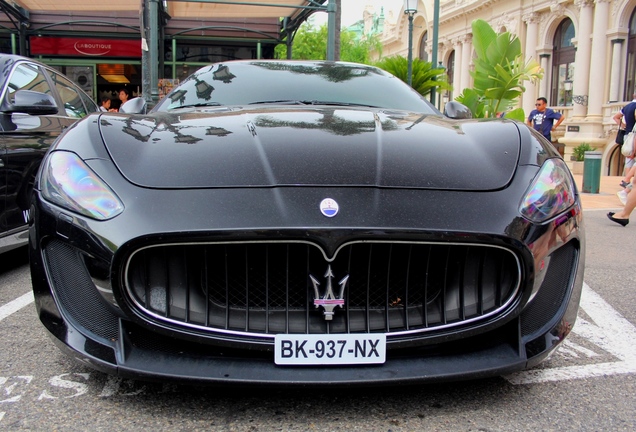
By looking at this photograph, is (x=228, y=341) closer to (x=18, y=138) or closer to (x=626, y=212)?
(x=18, y=138)

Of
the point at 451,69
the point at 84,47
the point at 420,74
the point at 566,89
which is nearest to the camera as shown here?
the point at 420,74

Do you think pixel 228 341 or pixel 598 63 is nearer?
pixel 228 341

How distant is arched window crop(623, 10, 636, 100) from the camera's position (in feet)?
84.0

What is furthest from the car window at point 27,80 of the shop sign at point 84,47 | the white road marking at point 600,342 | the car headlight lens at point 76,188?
the shop sign at point 84,47

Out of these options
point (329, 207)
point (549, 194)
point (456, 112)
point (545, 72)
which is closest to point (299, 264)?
point (329, 207)

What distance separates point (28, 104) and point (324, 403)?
2902mm

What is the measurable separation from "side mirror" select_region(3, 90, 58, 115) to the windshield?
989mm

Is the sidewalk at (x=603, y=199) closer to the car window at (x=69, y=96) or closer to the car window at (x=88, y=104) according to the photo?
the car window at (x=88, y=104)

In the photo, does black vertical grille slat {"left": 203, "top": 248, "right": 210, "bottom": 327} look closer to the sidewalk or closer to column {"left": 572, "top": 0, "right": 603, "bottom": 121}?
the sidewalk

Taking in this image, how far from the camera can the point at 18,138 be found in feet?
13.2

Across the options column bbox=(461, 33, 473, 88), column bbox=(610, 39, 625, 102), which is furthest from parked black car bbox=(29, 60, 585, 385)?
column bbox=(461, 33, 473, 88)

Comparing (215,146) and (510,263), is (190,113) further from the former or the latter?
(510,263)

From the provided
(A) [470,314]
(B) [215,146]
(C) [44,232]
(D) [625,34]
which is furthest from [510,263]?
(D) [625,34]

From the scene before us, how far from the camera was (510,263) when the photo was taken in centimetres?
198
